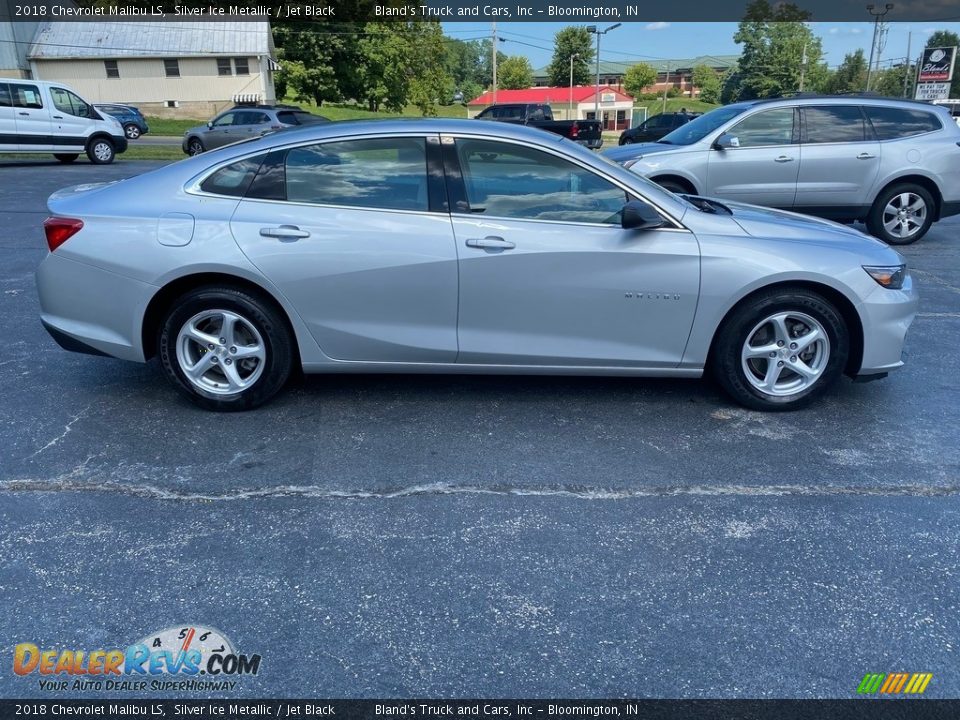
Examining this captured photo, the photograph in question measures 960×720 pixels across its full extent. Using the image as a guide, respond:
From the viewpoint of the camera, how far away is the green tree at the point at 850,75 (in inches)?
3679

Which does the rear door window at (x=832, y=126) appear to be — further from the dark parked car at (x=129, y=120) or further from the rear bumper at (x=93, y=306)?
the dark parked car at (x=129, y=120)

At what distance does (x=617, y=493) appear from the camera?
3516 mm

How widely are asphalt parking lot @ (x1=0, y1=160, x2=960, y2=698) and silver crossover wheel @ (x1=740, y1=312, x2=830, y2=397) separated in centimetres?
23

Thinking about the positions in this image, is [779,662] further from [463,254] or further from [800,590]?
[463,254]

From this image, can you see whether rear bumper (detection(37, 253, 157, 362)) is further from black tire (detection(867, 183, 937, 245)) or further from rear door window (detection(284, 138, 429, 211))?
black tire (detection(867, 183, 937, 245))

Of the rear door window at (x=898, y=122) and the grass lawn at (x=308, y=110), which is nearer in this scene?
the rear door window at (x=898, y=122)

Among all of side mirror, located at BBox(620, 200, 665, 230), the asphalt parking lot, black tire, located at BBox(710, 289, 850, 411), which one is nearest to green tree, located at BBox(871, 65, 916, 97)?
black tire, located at BBox(710, 289, 850, 411)

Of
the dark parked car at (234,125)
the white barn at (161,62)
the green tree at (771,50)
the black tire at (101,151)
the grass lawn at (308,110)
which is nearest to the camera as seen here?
the black tire at (101,151)

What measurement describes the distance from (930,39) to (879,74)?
39.5ft

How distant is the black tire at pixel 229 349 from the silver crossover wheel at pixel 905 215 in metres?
8.17

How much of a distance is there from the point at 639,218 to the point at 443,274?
1064mm

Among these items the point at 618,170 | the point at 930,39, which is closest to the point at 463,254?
the point at 618,170

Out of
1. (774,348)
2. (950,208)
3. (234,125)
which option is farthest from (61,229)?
(234,125)

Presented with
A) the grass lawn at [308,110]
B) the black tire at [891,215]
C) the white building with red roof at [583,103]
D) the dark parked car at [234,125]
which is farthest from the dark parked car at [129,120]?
the white building with red roof at [583,103]
